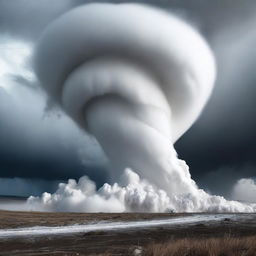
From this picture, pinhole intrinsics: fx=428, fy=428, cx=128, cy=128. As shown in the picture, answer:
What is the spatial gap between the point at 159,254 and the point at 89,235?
2908cm

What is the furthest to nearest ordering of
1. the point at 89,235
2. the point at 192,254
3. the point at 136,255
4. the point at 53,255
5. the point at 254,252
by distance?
1. the point at 89,235
2. the point at 53,255
3. the point at 136,255
4. the point at 192,254
5. the point at 254,252

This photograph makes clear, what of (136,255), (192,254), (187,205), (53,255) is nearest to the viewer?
(192,254)

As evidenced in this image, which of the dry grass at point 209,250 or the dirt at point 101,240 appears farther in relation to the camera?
the dirt at point 101,240

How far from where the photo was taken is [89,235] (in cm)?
4619

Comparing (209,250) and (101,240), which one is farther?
(101,240)

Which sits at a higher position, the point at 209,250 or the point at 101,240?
the point at 101,240

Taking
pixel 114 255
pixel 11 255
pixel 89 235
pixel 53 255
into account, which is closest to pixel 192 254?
pixel 114 255

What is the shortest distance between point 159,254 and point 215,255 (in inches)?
97.9

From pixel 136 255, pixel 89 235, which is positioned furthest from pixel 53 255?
pixel 89 235

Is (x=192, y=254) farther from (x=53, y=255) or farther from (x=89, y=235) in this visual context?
(x=89, y=235)

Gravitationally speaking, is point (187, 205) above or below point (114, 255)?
above

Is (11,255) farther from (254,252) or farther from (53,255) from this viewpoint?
(254,252)

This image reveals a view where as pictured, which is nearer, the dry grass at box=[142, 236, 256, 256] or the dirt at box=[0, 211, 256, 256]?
the dry grass at box=[142, 236, 256, 256]

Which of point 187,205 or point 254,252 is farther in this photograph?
point 187,205
